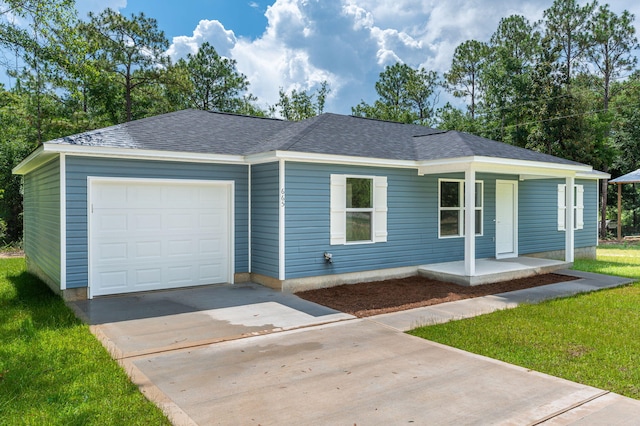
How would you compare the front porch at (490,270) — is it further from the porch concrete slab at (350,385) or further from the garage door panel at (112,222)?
the garage door panel at (112,222)

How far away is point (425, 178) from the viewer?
10555 millimetres

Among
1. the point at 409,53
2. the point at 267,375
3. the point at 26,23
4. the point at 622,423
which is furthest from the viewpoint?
the point at 409,53

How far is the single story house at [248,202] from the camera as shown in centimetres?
789

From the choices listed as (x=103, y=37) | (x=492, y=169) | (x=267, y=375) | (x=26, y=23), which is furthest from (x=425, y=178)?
(x=103, y=37)

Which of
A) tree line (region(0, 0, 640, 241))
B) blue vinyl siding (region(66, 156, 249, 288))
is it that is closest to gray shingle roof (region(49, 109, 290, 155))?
blue vinyl siding (region(66, 156, 249, 288))

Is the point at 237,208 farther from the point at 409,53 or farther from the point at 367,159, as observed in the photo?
the point at 409,53

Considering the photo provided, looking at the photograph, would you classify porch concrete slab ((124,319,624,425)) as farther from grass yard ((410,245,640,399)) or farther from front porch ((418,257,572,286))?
front porch ((418,257,572,286))

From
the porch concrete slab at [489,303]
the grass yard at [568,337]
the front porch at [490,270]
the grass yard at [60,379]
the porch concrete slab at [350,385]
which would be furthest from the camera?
the front porch at [490,270]

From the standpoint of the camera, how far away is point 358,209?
9422 millimetres

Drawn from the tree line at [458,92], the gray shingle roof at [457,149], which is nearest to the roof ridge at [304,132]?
the gray shingle roof at [457,149]

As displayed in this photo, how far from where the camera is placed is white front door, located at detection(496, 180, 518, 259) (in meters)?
12.1

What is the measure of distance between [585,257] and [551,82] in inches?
468

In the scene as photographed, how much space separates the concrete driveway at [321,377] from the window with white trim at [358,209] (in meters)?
2.78

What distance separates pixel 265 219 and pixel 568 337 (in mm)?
5520
